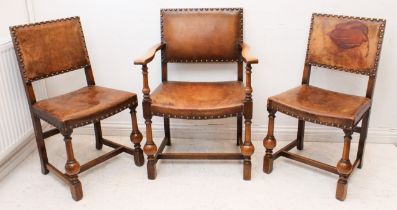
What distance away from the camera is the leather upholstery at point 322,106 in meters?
2.14

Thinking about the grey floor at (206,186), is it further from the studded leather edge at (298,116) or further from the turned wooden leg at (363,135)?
the studded leather edge at (298,116)

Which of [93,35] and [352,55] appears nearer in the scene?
[352,55]

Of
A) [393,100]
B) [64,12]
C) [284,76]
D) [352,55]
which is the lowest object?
[393,100]

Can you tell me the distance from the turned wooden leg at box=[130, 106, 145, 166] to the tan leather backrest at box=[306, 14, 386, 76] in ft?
3.72

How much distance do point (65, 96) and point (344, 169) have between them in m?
1.67

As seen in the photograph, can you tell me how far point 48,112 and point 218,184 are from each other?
1055 mm

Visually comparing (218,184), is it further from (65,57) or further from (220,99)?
(65,57)

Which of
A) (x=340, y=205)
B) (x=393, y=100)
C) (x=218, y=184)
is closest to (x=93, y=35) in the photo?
(x=218, y=184)

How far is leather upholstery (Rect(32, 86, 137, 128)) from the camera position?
7.23 feet

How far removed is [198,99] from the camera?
239cm

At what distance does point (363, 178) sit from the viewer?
250cm

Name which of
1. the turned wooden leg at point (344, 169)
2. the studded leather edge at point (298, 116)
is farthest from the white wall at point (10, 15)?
the turned wooden leg at point (344, 169)

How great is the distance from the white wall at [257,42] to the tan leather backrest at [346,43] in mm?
210

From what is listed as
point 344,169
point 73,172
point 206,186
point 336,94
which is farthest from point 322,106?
point 73,172
